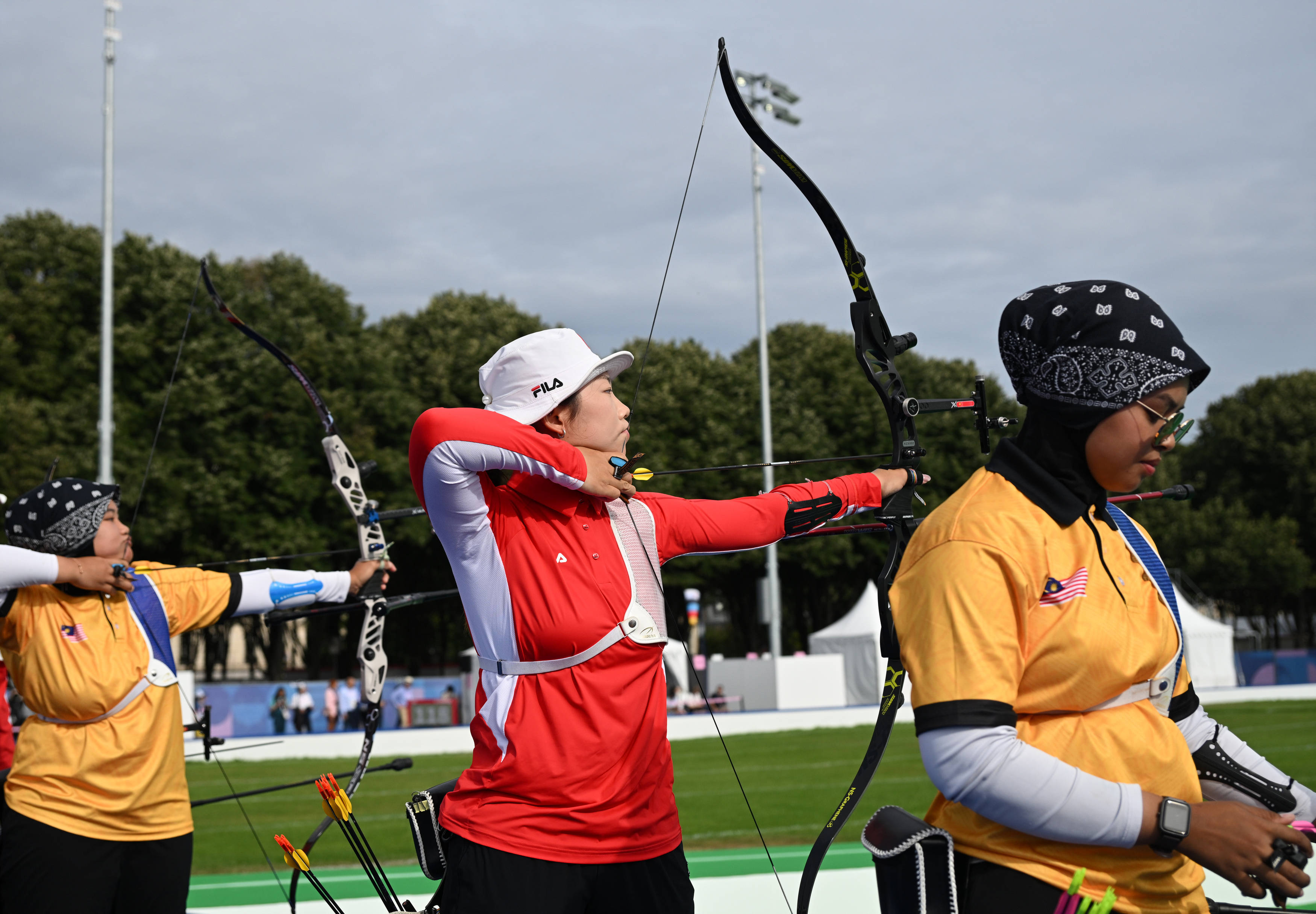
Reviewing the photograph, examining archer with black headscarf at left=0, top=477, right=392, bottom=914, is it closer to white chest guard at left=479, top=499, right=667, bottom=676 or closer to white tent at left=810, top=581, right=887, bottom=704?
white chest guard at left=479, top=499, right=667, bottom=676

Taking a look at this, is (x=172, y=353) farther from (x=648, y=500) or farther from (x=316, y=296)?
(x=648, y=500)

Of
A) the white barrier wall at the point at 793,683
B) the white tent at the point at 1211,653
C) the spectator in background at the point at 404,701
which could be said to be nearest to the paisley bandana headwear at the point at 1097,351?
the spectator in background at the point at 404,701

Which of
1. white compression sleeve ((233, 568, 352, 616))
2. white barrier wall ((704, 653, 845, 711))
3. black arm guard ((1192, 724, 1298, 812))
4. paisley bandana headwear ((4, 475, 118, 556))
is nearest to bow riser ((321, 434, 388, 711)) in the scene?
white compression sleeve ((233, 568, 352, 616))

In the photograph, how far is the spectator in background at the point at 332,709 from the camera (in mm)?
21578

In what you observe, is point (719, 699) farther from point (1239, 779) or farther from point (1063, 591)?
point (1063, 591)

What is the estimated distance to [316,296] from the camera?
28.4 m

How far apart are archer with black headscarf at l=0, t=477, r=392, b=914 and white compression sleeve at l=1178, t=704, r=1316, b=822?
299 centimetres

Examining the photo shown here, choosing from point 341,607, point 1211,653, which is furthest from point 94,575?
point 1211,653

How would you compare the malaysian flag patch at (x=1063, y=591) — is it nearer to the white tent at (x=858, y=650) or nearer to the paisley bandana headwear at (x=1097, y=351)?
the paisley bandana headwear at (x=1097, y=351)

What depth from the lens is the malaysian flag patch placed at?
160 cm

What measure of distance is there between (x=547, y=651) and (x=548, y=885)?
441 millimetres

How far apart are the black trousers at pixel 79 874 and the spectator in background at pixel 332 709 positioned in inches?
733

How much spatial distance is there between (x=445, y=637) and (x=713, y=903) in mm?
33789

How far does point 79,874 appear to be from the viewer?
3.44 m
